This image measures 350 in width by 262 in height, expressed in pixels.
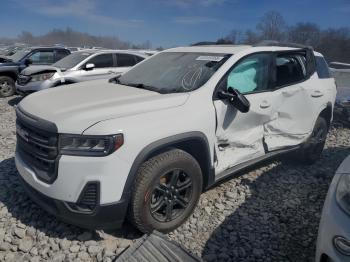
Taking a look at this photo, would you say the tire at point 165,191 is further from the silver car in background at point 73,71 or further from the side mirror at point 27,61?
the side mirror at point 27,61

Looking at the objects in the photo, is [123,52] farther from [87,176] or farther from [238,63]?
[87,176]

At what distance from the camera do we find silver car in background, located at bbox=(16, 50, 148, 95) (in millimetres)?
8383

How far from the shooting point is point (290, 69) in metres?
4.37

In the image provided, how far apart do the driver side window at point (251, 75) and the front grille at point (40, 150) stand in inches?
73.8

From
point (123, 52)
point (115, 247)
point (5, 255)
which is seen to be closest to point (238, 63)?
point (115, 247)

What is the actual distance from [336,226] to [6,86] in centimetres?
1049

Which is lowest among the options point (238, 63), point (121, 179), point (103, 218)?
point (103, 218)

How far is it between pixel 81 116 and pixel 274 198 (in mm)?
2565

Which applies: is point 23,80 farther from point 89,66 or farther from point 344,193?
point 344,193

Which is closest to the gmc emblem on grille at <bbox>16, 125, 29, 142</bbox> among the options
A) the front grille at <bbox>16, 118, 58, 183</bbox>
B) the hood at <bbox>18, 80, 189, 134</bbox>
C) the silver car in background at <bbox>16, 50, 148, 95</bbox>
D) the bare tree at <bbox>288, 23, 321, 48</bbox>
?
the front grille at <bbox>16, 118, 58, 183</bbox>

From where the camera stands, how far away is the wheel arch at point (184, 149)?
265 cm

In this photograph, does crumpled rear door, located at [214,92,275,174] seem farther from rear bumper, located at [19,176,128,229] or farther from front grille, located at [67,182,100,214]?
front grille, located at [67,182,100,214]

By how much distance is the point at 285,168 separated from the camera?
16.0ft

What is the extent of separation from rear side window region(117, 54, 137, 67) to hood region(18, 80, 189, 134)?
5.95 m
